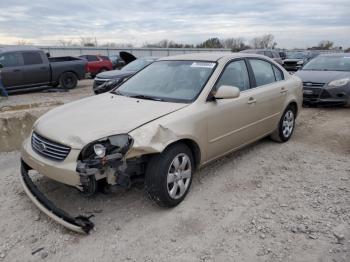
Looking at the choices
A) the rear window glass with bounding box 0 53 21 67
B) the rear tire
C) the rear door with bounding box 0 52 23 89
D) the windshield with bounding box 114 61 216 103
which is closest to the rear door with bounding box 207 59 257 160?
the windshield with bounding box 114 61 216 103

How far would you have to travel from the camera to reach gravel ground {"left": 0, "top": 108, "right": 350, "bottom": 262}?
3.15 metres

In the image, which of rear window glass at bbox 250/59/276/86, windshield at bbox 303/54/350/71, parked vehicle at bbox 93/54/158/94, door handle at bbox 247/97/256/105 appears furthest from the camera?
parked vehicle at bbox 93/54/158/94

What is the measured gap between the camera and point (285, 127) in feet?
20.4

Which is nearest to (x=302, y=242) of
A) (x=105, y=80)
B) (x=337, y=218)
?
(x=337, y=218)

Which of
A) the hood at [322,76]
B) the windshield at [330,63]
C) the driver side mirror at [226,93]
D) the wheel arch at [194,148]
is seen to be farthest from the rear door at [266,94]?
the windshield at [330,63]

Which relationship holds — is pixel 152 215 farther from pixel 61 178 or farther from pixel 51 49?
pixel 51 49

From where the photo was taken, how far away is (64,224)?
10.6ft

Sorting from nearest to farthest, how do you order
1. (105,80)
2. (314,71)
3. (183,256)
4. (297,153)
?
(183,256), (297,153), (314,71), (105,80)

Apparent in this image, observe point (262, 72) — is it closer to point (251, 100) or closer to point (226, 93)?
point (251, 100)

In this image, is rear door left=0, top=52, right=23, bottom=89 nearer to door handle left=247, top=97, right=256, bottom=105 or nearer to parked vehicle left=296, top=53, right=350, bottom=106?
parked vehicle left=296, top=53, right=350, bottom=106

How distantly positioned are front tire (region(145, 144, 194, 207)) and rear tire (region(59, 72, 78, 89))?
12.4 metres

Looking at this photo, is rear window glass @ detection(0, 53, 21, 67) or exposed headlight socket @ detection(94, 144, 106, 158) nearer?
exposed headlight socket @ detection(94, 144, 106, 158)

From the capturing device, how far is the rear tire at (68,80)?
49.5 feet

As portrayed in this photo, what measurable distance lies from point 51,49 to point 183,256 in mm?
29534
